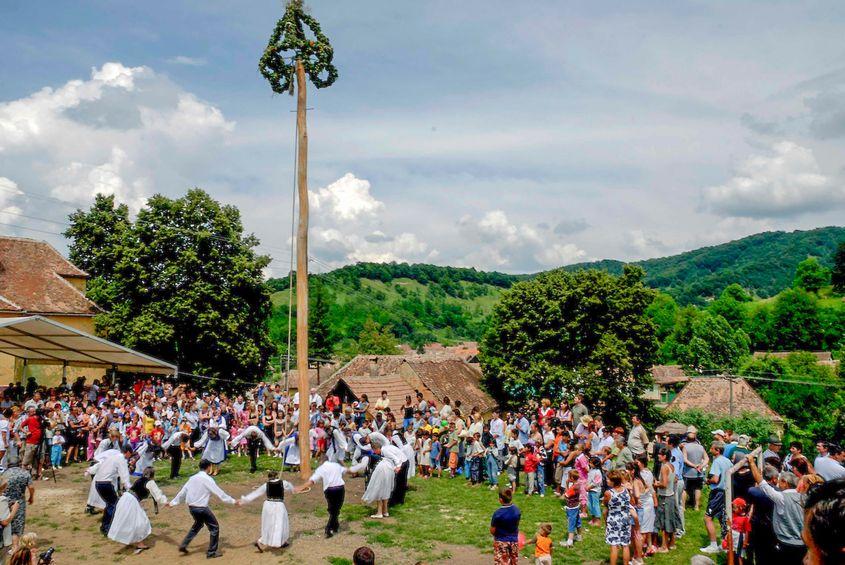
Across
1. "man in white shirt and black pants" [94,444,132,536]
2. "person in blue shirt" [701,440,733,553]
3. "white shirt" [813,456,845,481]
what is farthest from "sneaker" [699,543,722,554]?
"man in white shirt and black pants" [94,444,132,536]

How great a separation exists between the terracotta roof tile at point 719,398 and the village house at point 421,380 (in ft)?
58.5

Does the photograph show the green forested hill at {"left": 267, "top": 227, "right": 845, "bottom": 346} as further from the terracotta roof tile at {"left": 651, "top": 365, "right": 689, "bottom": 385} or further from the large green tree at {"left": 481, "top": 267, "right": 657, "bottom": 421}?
the large green tree at {"left": 481, "top": 267, "right": 657, "bottom": 421}

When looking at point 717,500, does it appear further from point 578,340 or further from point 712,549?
point 578,340

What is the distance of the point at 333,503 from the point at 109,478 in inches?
184

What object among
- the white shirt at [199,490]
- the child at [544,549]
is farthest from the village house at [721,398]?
the white shirt at [199,490]

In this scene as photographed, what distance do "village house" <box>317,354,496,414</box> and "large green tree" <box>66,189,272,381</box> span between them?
6.16m

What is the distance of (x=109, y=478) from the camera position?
1279cm

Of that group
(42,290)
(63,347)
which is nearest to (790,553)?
(63,347)

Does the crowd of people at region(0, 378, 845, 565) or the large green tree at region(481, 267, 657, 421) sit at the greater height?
the large green tree at region(481, 267, 657, 421)

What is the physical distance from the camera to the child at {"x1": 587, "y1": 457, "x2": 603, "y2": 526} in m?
13.9

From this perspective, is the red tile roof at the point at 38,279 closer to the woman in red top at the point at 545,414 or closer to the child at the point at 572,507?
the woman in red top at the point at 545,414

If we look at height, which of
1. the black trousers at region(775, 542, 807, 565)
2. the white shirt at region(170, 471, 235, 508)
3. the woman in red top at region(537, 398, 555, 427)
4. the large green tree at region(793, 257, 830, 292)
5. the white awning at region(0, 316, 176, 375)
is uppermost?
the large green tree at region(793, 257, 830, 292)

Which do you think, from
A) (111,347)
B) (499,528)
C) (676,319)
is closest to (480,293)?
(676,319)

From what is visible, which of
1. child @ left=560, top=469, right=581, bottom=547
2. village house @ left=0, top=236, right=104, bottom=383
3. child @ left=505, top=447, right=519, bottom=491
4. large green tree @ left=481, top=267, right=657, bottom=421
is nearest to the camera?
child @ left=560, top=469, right=581, bottom=547
